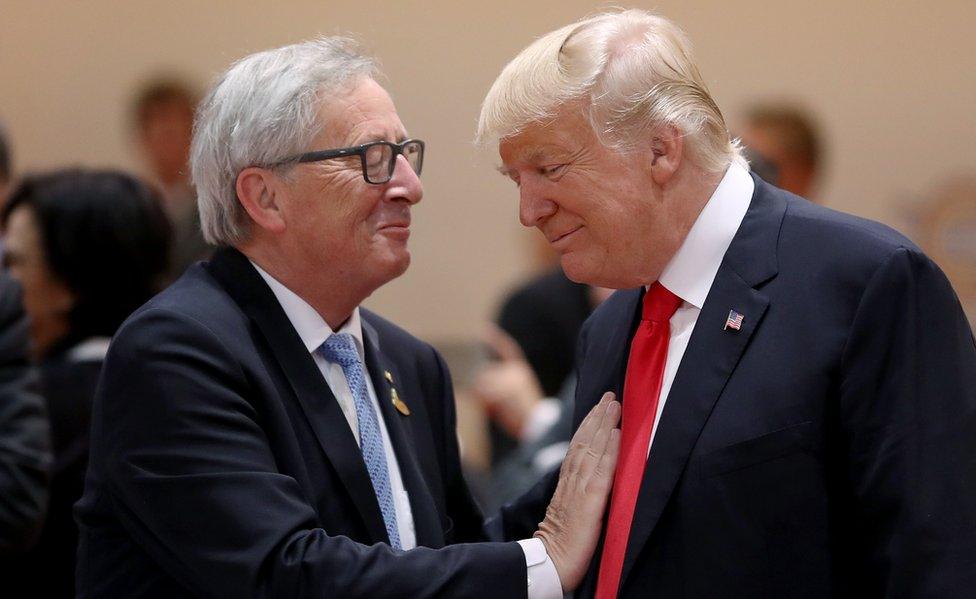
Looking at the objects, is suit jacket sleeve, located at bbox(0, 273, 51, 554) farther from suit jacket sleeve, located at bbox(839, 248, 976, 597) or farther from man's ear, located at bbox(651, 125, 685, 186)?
suit jacket sleeve, located at bbox(839, 248, 976, 597)

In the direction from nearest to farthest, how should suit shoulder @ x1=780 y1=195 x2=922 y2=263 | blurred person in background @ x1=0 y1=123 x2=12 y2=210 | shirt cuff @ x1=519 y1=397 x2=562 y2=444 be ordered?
suit shoulder @ x1=780 y1=195 x2=922 y2=263, blurred person in background @ x1=0 y1=123 x2=12 y2=210, shirt cuff @ x1=519 y1=397 x2=562 y2=444

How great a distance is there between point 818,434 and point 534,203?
67cm

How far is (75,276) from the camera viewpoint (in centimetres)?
378

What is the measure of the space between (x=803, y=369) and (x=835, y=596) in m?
0.38

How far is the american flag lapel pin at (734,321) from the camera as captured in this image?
2441 mm

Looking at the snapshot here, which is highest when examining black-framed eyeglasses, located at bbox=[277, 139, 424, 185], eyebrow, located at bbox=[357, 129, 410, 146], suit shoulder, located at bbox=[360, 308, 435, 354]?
eyebrow, located at bbox=[357, 129, 410, 146]

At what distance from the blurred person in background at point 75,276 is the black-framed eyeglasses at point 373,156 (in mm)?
1180

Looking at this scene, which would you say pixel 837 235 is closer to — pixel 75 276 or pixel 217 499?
pixel 217 499

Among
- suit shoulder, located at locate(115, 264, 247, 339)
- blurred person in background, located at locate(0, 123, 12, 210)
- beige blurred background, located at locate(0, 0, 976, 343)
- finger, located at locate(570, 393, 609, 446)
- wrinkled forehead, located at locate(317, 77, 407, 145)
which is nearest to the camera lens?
suit shoulder, located at locate(115, 264, 247, 339)

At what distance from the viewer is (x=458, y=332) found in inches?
274

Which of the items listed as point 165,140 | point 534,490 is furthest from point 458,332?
point 534,490

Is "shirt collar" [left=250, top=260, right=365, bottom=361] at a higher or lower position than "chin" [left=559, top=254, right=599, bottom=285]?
lower

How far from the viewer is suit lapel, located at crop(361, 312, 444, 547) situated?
2.83 m

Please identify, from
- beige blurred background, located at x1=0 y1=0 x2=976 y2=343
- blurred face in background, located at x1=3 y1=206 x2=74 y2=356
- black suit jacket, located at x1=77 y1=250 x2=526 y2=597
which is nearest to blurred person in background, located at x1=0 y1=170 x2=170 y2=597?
blurred face in background, located at x1=3 y1=206 x2=74 y2=356
